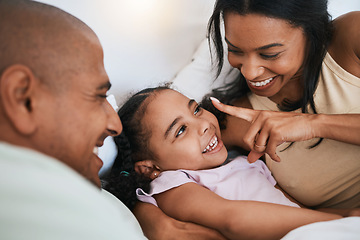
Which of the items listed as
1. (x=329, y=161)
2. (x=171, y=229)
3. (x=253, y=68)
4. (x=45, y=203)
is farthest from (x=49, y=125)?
(x=329, y=161)

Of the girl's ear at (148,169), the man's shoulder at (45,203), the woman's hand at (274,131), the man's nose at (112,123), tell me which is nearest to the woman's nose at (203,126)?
the woman's hand at (274,131)

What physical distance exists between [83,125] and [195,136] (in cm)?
71

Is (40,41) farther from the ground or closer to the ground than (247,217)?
farther from the ground

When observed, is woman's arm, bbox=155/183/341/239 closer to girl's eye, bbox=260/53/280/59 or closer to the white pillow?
girl's eye, bbox=260/53/280/59

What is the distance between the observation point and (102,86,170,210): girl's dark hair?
1355 millimetres

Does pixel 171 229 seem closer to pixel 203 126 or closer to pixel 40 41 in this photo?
pixel 203 126

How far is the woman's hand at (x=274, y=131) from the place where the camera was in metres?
1.14

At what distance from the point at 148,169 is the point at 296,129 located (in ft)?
2.41

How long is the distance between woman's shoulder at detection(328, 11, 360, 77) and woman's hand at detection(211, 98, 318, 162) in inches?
11.9

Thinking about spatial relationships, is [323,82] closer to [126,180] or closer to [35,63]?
[126,180]

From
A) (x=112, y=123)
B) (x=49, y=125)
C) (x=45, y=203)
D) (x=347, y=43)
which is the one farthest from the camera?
(x=347, y=43)

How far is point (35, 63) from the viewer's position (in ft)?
2.15

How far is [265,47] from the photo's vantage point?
1.16m

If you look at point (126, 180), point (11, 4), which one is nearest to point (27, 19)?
point (11, 4)
